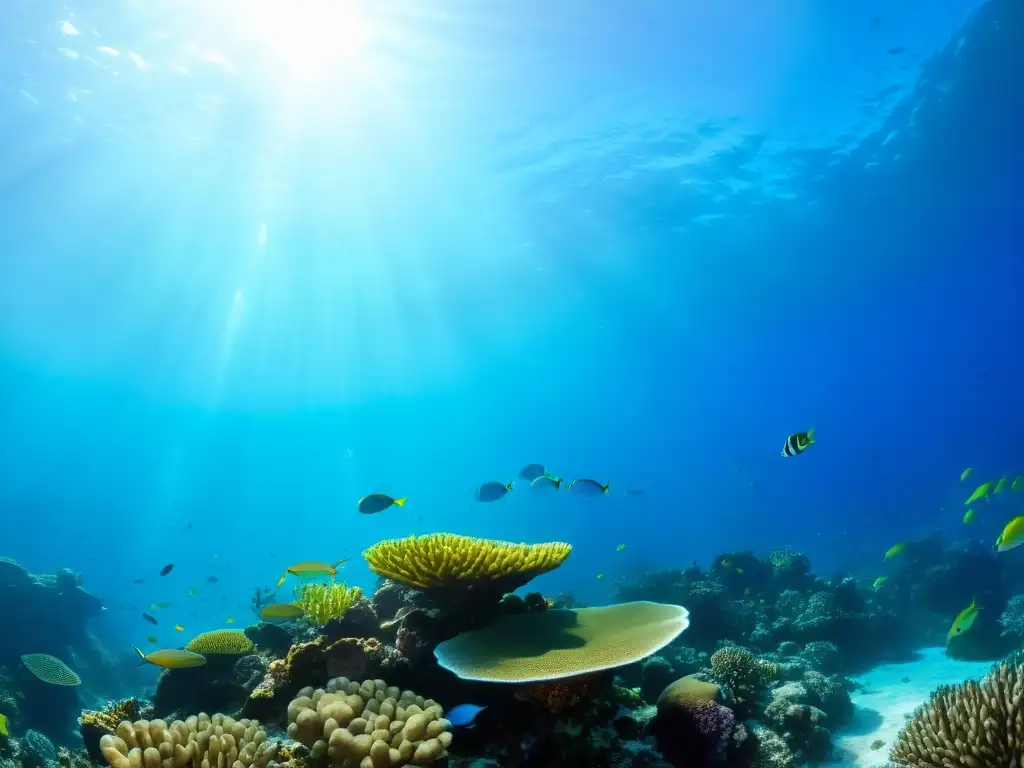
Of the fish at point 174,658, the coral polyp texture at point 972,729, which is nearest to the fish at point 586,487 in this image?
the coral polyp texture at point 972,729

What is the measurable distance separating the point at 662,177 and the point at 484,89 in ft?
43.9

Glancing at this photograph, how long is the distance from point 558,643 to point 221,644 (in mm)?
4086

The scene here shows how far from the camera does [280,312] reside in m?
62.0

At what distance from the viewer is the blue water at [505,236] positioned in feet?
85.9

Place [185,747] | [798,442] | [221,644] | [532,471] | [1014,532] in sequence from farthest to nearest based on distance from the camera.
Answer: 1. [532,471]
2. [798,442]
3. [1014,532]
4. [221,644]
5. [185,747]

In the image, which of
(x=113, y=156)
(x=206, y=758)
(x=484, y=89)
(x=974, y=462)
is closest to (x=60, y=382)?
(x=113, y=156)

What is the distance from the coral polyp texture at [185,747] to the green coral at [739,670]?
17.0ft

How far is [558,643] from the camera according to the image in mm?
4445

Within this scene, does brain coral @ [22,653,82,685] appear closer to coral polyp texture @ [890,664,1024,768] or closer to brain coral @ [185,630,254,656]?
brain coral @ [185,630,254,656]

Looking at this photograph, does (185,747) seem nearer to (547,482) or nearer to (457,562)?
(457,562)

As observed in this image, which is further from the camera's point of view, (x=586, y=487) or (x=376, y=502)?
(x=376, y=502)

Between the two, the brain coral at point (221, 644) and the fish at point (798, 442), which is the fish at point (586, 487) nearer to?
the fish at point (798, 442)

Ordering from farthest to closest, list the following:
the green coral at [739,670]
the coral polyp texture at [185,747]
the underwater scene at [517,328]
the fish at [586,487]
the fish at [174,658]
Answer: the fish at [586,487]
the green coral at [739,670]
the fish at [174,658]
the underwater scene at [517,328]
the coral polyp texture at [185,747]

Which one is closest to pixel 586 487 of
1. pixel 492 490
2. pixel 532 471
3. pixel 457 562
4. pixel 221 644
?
pixel 492 490
